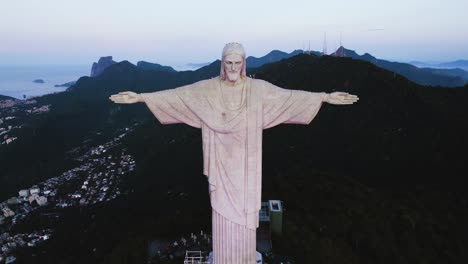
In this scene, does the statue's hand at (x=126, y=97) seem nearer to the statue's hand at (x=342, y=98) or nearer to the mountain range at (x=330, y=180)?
the statue's hand at (x=342, y=98)

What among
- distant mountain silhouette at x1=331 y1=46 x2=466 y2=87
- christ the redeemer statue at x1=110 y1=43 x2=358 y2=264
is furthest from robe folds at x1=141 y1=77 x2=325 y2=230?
distant mountain silhouette at x1=331 y1=46 x2=466 y2=87

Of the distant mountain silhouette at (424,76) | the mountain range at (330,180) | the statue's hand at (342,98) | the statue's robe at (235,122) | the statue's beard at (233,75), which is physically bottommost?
the mountain range at (330,180)

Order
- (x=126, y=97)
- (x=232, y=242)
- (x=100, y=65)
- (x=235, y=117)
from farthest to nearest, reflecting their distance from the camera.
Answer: (x=100, y=65)
(x=232, y=242)
(x=235, y=117)
(x=126, y=97)

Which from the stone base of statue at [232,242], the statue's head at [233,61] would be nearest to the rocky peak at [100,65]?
the stone base of statue at [232,242]

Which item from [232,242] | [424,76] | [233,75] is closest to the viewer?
[233,75]

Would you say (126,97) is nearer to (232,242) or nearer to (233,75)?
(233,75)

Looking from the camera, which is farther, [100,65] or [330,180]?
[100,65]

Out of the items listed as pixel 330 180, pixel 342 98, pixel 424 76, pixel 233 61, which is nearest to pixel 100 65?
pixel 424 76

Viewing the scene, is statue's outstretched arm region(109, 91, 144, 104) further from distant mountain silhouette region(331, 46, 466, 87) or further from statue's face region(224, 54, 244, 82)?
distant mountain silhouette region(331, 46, 466, 87)
